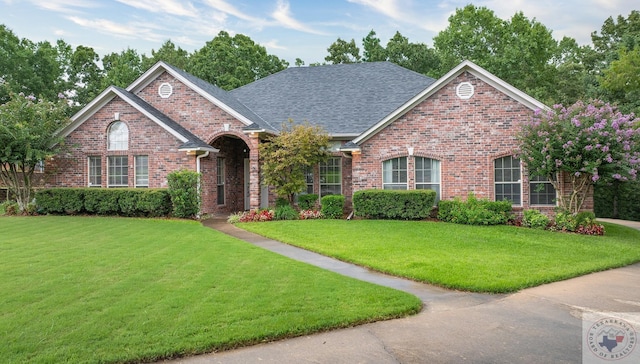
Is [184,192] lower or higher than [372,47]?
lower

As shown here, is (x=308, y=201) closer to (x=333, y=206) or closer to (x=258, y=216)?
(x=333, y=206)

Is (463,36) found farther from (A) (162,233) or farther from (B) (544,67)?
(A) (162,233)

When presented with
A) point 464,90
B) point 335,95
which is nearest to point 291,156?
point 335,95

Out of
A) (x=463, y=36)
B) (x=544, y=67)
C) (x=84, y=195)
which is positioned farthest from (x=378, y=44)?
(x=84, y=195)

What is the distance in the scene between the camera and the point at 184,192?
1505 centimetres

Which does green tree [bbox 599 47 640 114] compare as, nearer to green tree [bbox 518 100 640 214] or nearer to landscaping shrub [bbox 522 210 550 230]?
green tree [bbox 518 100 640 214]

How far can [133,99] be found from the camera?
16781 mm

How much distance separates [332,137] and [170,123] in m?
6.70

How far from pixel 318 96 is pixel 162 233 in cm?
1127

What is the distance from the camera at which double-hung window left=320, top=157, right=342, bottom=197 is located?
57.1 ft

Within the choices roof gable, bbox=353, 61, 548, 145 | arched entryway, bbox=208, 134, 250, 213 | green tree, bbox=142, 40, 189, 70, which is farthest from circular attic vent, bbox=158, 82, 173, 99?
green tree, bbox=142, 40, 189, 70

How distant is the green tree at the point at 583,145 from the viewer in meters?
11.9

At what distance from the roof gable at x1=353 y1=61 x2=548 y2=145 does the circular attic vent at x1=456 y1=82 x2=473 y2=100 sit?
39 centimetres

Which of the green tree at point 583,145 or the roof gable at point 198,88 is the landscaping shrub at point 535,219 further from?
the roof gable at point 198,88
